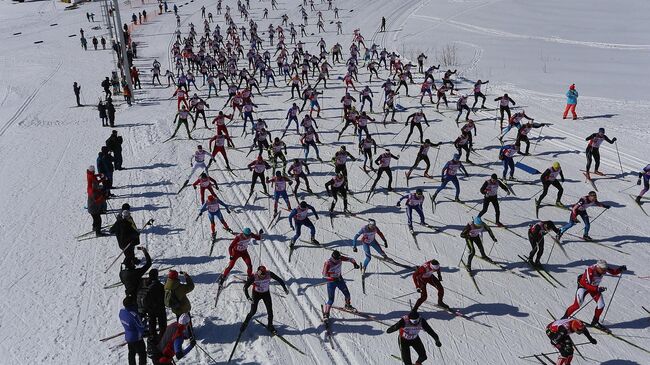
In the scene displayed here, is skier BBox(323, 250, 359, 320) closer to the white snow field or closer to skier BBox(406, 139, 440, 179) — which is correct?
the white snow field

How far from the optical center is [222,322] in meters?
10.8

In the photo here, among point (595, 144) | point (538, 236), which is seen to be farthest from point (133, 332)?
point (595, 144)

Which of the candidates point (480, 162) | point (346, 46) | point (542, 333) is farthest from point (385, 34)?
point (542, 333)

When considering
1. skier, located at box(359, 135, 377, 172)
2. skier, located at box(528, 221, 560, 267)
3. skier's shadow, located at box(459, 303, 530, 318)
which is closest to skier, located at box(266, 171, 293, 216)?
skier, located at box(359, 135, 377, 172)

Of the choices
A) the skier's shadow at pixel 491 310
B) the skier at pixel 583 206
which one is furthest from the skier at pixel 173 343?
the skier at pixel 583 206

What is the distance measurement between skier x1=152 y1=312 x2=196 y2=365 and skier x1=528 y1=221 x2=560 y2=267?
324 inches

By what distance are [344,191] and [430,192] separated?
12.2 feet

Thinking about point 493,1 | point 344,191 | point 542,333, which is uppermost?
point 493,1

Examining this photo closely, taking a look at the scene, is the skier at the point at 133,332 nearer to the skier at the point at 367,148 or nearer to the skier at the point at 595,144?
the skier at the point at 367,148

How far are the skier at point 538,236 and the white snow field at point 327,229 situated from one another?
0.46 meters

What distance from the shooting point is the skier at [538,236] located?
11867 mm

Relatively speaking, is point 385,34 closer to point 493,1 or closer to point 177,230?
point 493,1

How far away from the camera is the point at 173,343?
28.9ft

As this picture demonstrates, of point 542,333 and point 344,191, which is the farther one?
point 344,191
